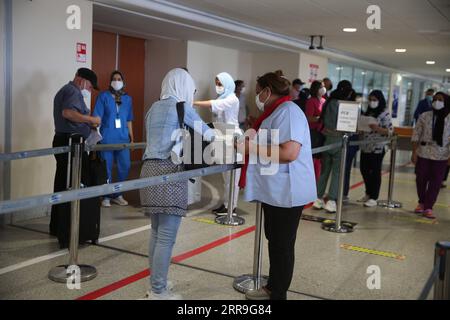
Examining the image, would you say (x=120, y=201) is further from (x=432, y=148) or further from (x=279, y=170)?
(x=432, y=148)

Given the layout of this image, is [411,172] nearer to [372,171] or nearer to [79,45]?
[372,171]

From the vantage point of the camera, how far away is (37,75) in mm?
5438

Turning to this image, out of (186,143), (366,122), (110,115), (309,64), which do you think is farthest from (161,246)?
(309,64)

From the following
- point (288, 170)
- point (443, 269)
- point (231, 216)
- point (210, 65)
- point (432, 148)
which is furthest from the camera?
point (210, 65)

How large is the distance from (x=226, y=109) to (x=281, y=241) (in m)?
2.69

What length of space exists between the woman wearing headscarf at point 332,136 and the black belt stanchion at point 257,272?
2.77m

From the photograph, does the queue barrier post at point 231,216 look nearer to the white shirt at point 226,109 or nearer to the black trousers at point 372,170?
the white shirt at point 226,109

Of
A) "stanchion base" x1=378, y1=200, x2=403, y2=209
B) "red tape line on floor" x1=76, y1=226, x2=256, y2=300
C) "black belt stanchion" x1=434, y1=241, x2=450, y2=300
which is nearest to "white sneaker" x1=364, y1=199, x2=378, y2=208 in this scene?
"stanchion base" x1=378, y1=200, x2=403, y2=209

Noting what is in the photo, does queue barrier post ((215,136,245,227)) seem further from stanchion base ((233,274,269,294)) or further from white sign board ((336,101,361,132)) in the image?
stanchion base ((233,274,269,294))

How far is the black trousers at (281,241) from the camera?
3.22 metres

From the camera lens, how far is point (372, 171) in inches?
274

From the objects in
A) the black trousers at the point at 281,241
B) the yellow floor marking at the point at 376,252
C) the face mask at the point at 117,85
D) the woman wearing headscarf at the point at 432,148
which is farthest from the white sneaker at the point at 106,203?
the woman wearing headscarf at the point at 432,148

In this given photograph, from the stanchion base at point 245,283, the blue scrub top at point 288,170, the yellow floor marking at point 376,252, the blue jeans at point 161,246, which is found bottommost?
the yellow floor marking at point 376,252

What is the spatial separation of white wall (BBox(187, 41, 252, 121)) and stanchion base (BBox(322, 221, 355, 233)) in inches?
195
